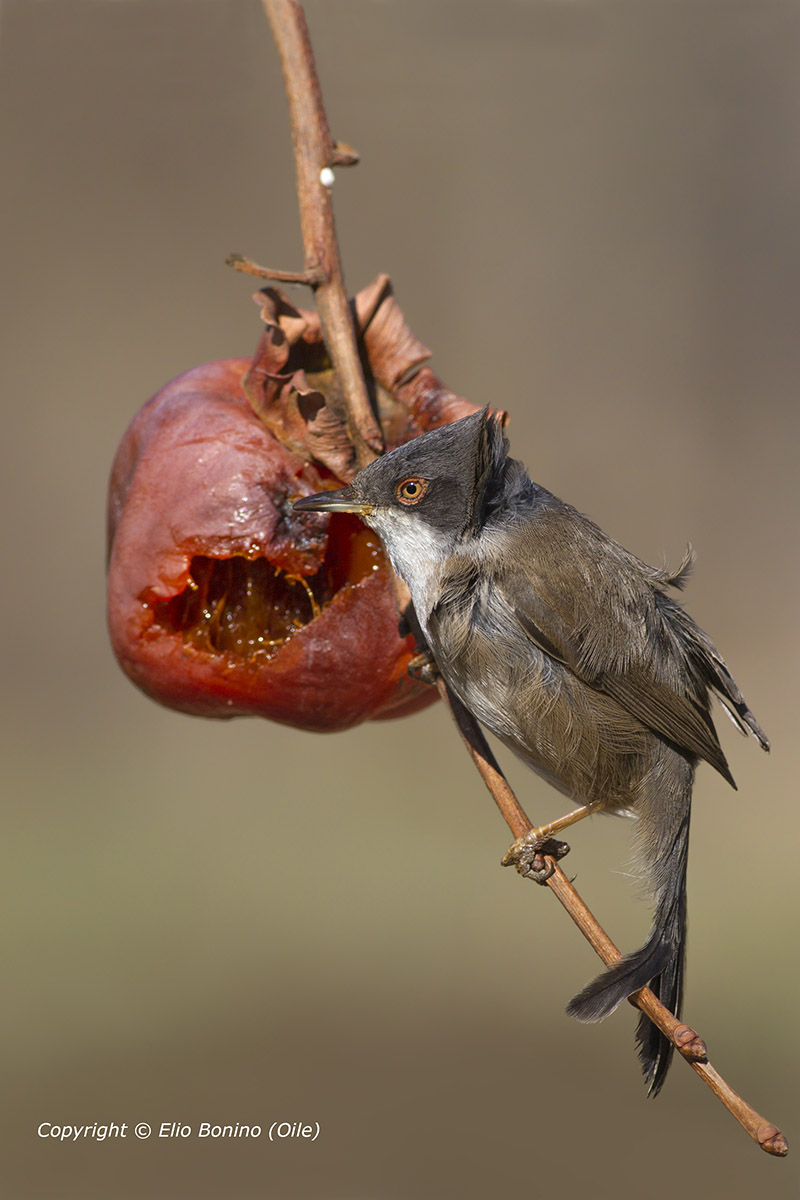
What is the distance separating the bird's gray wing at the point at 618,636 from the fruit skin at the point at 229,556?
288 mm

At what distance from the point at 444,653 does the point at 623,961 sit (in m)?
0.53

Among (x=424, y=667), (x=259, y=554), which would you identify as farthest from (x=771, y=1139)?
(x=259, y=554)

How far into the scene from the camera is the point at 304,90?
1669 mm

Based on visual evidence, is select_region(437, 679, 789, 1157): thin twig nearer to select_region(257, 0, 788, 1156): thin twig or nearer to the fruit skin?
select_region(257, 0, 788, 1156): thin twig

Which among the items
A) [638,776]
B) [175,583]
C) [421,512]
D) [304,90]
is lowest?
[638,776]

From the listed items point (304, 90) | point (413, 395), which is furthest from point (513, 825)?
point (304, 90)

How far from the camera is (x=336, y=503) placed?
147 cm

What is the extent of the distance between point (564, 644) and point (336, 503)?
42cm

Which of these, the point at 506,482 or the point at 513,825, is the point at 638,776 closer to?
the point at 513,825

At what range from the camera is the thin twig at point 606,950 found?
118cm

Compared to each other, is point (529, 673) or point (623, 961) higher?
point (529, 673)

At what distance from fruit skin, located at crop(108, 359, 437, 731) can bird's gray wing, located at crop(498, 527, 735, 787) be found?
0.95 feet

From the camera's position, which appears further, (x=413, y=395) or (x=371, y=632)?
(x=413, y=395)

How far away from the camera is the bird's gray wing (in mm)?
1500
